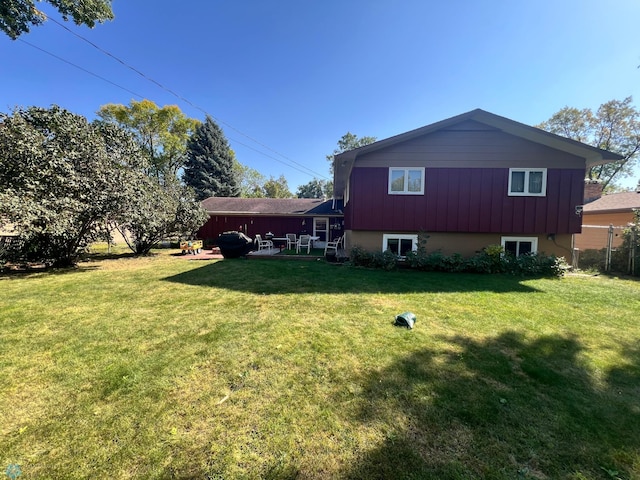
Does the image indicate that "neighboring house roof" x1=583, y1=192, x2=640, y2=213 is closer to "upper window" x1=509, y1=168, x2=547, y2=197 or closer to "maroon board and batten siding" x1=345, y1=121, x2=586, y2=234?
"maroon board and batten siding" x1=345, y1=121, x2=586, y2=234

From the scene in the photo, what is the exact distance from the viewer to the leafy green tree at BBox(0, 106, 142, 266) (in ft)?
22.5

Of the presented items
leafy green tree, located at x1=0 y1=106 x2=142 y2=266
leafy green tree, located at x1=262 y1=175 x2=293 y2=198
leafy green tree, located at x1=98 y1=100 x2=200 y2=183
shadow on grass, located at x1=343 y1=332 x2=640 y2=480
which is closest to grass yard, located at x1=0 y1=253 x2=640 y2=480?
shadow on grass, located at x1=343 y1=332 x2=640 y2=480

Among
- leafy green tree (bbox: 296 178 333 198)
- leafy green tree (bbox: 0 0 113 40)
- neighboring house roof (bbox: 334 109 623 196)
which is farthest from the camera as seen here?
leafy green tree (bbox: 296 178 333 198)

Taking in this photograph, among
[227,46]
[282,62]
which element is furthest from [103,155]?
[282,62]

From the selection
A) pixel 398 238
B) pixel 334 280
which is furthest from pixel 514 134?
pixel 334 280

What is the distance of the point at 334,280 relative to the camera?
660cm

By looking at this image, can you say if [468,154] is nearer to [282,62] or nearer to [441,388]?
[441,388]

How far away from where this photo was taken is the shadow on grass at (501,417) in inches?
64.3

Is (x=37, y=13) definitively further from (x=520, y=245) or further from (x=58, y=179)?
(x=520, y=245)

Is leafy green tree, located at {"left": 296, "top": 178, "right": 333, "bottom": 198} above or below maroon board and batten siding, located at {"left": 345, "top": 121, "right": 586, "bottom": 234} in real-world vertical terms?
above

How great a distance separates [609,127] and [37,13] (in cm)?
3386

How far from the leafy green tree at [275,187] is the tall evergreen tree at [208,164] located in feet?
40.4

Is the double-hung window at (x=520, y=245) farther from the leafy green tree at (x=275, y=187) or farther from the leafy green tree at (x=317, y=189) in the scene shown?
the leafy green tree at (x=317, y=189)

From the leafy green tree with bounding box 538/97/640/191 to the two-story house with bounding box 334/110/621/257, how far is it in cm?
1812
